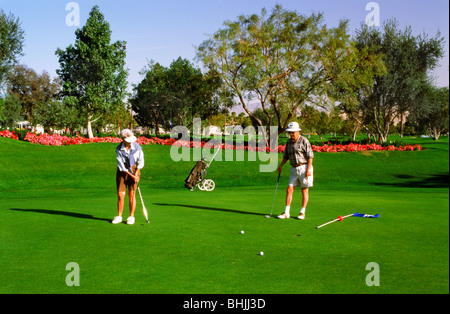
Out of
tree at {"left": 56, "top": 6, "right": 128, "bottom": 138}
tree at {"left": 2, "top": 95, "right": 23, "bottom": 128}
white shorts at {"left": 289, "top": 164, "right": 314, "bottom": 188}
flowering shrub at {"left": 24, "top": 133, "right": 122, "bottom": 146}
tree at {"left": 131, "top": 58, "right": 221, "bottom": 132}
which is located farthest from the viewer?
tree at {"left": 2, "top": 95, "right": 23, "bottom": 128}

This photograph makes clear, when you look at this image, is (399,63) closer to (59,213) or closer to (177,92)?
(177,92)

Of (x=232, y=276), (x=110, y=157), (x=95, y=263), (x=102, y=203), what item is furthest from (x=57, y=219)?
(x=110, y=157)

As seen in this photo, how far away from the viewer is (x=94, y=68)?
41.6m

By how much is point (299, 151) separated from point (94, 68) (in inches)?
1422

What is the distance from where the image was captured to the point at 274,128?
117 ft

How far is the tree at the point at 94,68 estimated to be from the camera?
40.9 m

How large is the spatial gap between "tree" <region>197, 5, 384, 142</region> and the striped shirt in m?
23.1

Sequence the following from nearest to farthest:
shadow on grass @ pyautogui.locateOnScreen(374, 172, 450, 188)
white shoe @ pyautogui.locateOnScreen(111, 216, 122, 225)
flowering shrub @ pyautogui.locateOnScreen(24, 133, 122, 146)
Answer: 1. white shoe @ pyautogui.locateOnScreen(111, 216, 122, 225)
2. shadow on grass @ pyautogui.locateOnScreen(374, 172, 450, 188)
3. flowering shrub @ pyautogui.locateOnScreen(24, 133, 122, 146)

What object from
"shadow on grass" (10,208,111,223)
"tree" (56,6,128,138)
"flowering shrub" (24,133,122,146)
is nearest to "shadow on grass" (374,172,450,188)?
"shadow on grass" (10,208,111,223)

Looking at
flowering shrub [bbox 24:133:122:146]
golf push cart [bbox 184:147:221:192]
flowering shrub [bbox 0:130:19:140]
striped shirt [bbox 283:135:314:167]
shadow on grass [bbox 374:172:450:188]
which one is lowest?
shadow on grass [bbox 374:172:450:188]

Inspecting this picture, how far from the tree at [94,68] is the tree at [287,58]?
12.4 m

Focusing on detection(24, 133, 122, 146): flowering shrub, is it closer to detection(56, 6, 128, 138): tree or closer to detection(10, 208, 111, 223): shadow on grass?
detection(56, 6, 128, 138): tree

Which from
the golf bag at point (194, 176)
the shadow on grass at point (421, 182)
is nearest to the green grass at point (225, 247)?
the golf bag at point (194, 176)

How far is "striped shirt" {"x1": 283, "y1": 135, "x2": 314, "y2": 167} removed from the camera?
970cm
